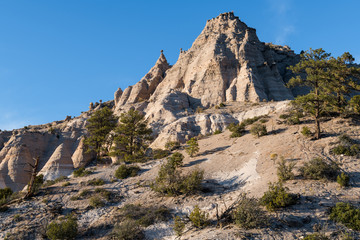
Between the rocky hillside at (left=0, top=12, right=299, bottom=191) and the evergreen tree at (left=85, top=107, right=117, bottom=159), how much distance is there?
5637 millimetres

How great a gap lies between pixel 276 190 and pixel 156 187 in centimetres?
848

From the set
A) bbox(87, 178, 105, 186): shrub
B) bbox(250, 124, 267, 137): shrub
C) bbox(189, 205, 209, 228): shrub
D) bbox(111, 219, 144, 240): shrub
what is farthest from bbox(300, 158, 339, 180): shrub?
bbox(87, 178, 105, 186): shrub

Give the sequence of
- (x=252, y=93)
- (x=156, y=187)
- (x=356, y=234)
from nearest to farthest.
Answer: (x=356, y=234) → (x=156, y=187) → (x=252, y=93)

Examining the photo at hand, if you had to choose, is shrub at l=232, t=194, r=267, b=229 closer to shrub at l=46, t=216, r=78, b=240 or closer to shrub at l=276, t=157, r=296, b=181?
shrub at l=276, t=157, r=296, b=181

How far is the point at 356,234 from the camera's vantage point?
30.9ft

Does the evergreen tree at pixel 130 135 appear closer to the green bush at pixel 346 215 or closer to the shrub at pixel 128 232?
the shrub at pixel 128 232

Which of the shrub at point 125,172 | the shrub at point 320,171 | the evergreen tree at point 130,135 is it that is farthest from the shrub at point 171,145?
the shrub at point 320,171

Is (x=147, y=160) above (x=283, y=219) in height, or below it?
above

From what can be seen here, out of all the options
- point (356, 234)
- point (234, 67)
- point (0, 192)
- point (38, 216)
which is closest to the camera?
point (356, 234)

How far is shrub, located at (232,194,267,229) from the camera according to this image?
10.4m

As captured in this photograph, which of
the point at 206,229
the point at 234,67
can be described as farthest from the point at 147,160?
the point at 234,67

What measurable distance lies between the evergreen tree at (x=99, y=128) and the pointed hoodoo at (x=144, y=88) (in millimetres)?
23389

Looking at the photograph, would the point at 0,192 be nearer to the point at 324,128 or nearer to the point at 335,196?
the point at 335,196

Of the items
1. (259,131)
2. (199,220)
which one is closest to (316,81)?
(259,131)
